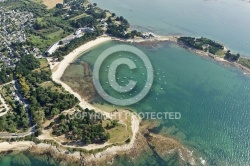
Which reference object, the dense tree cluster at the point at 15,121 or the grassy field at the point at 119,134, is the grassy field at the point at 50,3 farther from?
the grassy field at the point at 119,134

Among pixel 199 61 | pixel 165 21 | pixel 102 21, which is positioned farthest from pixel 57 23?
pixel 199 61

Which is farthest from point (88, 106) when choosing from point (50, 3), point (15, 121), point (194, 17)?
point (194, 17)

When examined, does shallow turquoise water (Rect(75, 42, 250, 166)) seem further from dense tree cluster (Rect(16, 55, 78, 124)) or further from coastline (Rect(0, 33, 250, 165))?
dense tree cluster (Rect(16, 55, 78, 124))

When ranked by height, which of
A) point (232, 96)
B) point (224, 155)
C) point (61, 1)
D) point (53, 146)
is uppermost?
point (61, 1)

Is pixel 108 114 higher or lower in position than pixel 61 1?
lower

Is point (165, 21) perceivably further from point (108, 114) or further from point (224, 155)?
point (224, 155)

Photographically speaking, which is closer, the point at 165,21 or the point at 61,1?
the point at 165,21

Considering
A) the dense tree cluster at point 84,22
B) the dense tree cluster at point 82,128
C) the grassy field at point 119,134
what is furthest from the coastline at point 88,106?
the dense tree cluster at point 84,22

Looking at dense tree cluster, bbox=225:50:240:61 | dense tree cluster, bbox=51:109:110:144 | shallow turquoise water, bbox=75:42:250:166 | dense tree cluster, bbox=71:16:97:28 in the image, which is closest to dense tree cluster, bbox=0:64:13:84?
dense tree cluster, bbox=51:109:110:144
